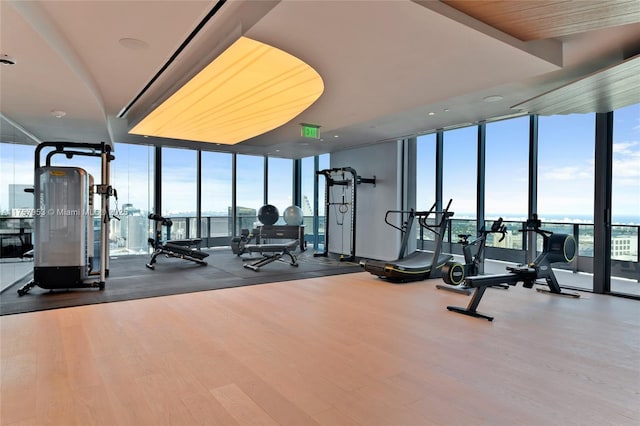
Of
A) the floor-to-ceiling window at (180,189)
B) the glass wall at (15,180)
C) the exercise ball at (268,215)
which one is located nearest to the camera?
the glass wall at (15,180)

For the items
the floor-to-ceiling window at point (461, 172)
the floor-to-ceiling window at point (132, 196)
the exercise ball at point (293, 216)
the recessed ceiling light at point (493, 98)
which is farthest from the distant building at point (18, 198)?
the floor-to-ceiling window at point (461, 172)

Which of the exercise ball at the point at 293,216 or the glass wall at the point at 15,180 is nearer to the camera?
the glass wall at the point at 15,180

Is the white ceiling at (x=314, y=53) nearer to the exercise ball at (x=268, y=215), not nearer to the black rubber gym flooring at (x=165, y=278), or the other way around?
the black rubber gym flooring at (x=165, y=278)

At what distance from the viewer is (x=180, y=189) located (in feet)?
33.0

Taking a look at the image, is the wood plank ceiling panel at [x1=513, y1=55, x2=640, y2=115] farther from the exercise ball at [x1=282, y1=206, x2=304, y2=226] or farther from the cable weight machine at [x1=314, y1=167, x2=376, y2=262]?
the exercise ball at [x1=282, y1=206, x2=304, y2=226]

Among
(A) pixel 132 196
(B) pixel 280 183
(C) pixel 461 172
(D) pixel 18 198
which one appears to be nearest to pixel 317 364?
(D) pixel 18 198

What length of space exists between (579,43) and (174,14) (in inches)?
152

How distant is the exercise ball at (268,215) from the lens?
10.3m

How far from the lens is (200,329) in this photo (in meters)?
3.67

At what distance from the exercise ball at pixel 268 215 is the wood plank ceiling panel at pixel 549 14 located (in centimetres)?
782

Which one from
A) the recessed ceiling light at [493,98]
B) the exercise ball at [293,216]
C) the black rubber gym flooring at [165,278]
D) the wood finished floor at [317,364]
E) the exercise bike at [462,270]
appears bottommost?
the wood finished floor at [317,364]

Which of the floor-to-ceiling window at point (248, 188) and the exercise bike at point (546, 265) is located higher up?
the floor-to-ceiling window at point (248, 188)

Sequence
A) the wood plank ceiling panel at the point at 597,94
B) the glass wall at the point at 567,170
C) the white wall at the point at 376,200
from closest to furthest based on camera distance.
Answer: the wood plank ceiling panel at the point at 597,94
the glass wall at the point at 567,170
the white wall at the point at 376,200

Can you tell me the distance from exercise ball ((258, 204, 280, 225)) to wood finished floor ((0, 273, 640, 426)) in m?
5.67
